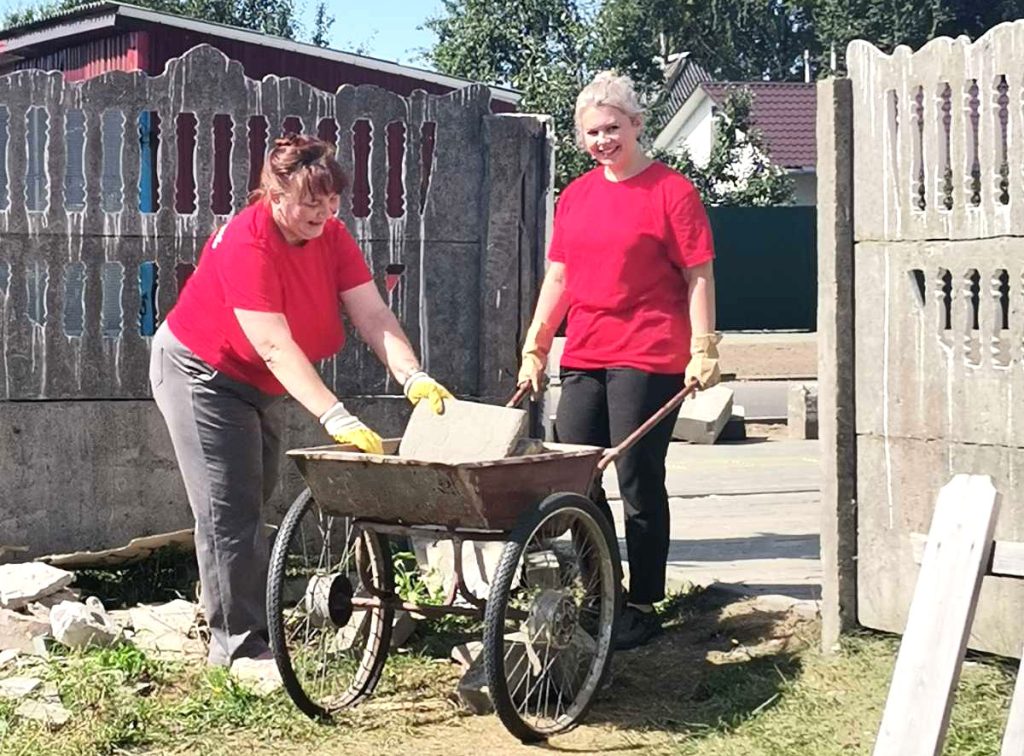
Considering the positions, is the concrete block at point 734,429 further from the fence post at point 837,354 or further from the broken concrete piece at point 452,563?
the fence post at point 837,354

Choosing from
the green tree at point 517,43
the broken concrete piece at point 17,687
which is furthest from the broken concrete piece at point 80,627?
the green tree at point 517,43

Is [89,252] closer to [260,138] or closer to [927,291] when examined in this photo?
[260,138]

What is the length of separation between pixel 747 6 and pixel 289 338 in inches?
2759

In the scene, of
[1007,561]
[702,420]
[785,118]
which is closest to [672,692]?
[1007,561]

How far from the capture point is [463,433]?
5.66 meters

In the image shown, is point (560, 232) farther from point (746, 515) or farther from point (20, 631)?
point (746, 515)

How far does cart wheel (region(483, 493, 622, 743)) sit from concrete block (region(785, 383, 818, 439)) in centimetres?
833

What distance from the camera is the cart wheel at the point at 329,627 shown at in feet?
18.1

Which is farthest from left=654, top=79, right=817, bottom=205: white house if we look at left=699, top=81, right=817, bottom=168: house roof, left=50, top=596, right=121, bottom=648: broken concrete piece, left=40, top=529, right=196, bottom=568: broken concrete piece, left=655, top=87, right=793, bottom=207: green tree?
left=50, top=596, right=121, bottom=648: broken concrete piece

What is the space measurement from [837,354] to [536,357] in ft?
3.65

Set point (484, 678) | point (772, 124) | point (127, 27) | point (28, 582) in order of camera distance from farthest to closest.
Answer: point (772, 124)
point (127, 27)
point (28, 582)
point (484, 678)

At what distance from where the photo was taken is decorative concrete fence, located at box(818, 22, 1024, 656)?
5.44 meters

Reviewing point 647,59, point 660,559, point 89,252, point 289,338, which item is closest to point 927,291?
point 660,559

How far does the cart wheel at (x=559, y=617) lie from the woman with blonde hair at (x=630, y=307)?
0.61m
